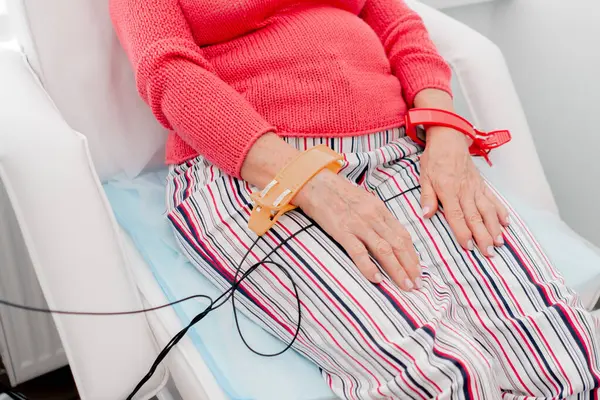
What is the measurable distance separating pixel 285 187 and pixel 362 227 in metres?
0.11

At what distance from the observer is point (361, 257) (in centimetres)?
76

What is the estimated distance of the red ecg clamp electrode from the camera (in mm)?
963

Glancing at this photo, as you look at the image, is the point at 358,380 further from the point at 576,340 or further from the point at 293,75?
the point at 293,75

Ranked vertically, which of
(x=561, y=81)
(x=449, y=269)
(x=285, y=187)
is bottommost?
(x=561, y=81)

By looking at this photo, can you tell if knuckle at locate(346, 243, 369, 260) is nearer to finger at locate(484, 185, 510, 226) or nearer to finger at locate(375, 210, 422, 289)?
finger at locate(375, 210, 422, 289)

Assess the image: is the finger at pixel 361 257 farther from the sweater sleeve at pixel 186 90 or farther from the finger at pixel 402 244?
the sweater sleeve at pixel 186 90

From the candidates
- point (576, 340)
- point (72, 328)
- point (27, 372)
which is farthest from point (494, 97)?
point (27, 372)

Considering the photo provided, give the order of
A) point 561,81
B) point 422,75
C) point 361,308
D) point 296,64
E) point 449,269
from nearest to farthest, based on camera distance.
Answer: point 361,308
point 449,269
point 296,64
point 422,75
point 561,81

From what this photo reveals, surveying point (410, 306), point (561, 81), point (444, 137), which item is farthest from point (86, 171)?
point (561, 81)

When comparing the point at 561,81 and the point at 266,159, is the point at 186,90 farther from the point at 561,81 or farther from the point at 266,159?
the point at 561,81

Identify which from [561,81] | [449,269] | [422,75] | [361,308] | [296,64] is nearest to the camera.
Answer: [361,308]

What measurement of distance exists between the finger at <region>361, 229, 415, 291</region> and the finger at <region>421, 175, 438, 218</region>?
4.3 inches

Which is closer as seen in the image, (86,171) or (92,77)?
(86,171)

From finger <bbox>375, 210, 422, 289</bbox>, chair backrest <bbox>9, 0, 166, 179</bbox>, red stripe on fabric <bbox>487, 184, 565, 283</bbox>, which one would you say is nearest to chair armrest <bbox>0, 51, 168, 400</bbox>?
chair backrest <bbox>9, 0, 166, 179</bbox>
